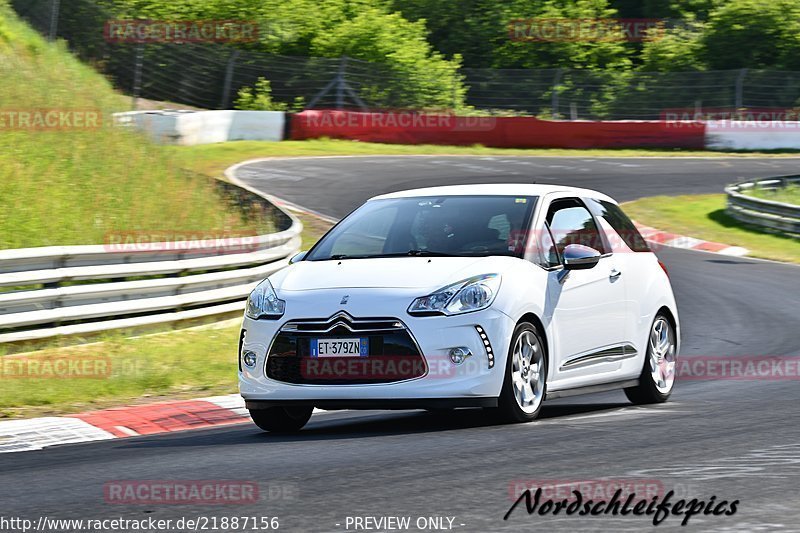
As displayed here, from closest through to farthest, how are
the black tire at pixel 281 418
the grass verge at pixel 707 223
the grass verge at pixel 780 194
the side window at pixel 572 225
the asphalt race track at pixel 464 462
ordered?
the asphalt race track at pixel 464 462 < the black tire at pixel 281 418 < the side window at pixel 572 225 < the grass verge at pixel 707 223 < the grass verge at pixel 780 194

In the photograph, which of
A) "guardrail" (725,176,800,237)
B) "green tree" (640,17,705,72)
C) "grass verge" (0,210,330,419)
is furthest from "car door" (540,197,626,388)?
"green tree" (640,17,705,72)

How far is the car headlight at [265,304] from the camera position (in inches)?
312

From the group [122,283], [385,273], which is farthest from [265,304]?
[122,283]

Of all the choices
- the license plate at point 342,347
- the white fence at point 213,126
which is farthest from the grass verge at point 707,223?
the license plate at point 342,347

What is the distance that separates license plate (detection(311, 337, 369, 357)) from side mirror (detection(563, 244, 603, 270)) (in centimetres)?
166

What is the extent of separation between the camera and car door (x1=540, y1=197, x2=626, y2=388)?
8.53 m

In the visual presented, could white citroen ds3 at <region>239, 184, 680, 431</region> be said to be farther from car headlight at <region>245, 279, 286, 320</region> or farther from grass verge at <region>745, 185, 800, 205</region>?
grass verge at <region>745, 185, 800, 205</region>

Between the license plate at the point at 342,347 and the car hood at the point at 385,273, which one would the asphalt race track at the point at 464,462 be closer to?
the license plate at the point at 342,347

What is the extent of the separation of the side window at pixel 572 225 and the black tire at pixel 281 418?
2.06 meters

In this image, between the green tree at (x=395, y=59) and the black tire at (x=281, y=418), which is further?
the green tree at (x=395, y=59)

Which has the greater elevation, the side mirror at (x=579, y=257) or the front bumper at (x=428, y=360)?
the side mirror at (x=579, y=257)

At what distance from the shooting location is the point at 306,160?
107 ft

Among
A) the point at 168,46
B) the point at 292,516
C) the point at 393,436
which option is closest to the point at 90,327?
the point at 393,436

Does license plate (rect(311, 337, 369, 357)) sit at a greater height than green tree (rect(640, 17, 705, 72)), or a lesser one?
greater
